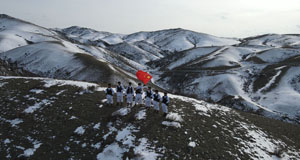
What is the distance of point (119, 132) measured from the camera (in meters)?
13.5

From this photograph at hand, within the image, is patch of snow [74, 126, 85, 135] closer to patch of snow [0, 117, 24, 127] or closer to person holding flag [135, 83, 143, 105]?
patch of snow [0, 117, 24, 127]

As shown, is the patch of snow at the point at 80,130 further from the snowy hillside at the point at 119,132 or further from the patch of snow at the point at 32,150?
the patch of snow at the point at 32,150

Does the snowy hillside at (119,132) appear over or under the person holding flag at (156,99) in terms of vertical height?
under

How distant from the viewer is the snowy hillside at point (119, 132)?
39.0ft

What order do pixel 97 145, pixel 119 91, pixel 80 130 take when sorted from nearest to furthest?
1. pixel 97 145
2. pixel 80 130
3. pixel 119 91

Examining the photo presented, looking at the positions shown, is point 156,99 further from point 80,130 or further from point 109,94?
point 80,130

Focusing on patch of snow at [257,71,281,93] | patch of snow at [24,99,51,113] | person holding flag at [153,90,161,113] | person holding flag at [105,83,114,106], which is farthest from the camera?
patch of snow at [257,71,281,93]

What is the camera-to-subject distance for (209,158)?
11.7 metres

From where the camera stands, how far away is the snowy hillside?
11.9 meters

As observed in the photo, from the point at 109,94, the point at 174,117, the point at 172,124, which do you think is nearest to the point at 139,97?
the point at 109,94

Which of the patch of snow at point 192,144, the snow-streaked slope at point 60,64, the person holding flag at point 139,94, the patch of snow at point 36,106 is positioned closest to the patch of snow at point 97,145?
the person holding flag at point 139,94

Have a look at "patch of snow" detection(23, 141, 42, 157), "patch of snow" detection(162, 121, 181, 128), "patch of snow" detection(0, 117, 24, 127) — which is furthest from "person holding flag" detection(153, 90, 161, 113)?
"patch of snow" detection(0, 117, 24, 127)

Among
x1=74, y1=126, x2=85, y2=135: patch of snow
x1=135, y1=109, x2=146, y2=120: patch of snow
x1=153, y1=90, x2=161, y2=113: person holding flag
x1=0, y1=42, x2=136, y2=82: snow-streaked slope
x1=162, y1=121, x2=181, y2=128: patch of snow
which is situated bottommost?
x1=0, y1=42, x2=136, y2=82: snow-streaked slope

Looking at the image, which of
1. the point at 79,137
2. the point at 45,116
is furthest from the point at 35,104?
the point at 79,137
